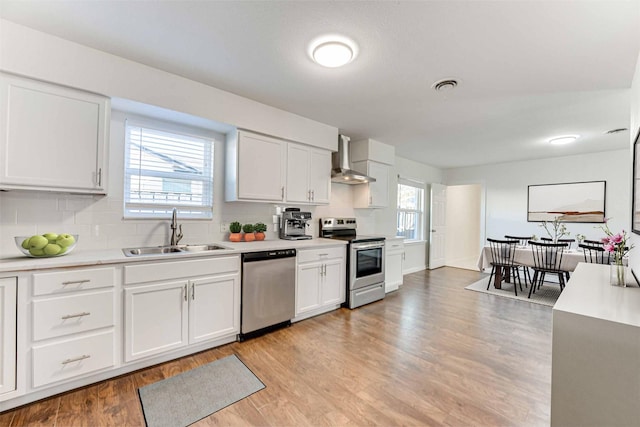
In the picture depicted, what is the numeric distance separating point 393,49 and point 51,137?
263 centimetres

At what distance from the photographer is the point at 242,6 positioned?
5.37ft

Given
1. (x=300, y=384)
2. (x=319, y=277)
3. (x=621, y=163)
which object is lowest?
(x=300, y=384)

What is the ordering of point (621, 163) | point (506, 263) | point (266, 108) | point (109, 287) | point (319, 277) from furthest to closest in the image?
point (621, 163) < point (506, 263) < point (319, 277) < point (266, 108) < point (109, 287)

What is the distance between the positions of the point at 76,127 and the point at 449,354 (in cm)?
364

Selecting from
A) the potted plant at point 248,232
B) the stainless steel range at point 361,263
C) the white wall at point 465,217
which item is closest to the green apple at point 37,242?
the potted plant at point 248,232

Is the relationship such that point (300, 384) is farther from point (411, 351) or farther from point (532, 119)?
point (532, 119)

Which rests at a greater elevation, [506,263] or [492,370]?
[506,263]

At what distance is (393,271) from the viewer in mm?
4441

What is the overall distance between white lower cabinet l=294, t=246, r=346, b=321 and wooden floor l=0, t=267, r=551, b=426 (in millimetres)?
164

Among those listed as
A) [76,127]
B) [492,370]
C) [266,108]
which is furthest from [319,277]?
[76,127]

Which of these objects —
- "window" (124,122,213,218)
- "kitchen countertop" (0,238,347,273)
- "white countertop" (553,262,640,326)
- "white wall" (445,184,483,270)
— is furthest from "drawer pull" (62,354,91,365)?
"white wall" (445,184,483,270)

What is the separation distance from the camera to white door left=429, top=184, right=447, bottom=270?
6203 millimetres

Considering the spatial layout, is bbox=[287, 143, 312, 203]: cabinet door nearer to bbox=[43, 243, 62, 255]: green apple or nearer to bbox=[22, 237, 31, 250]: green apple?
bbox=[43, 243, 62, 255]: green apple

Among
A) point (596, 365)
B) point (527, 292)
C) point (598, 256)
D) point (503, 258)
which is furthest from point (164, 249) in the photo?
point (598, 256)
